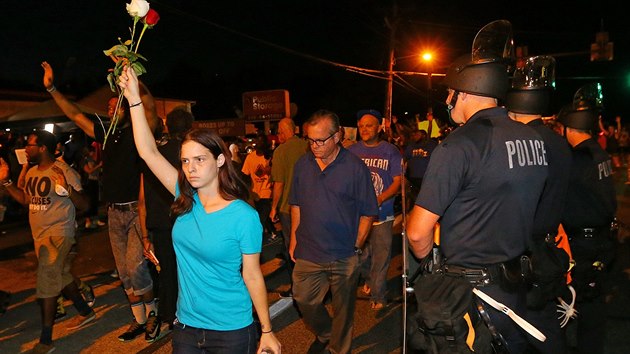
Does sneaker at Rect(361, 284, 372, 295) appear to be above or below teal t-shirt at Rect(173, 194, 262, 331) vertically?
below

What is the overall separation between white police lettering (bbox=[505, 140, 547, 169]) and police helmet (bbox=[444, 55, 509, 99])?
0.33 m

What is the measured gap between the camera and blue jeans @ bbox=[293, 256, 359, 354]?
187 inches

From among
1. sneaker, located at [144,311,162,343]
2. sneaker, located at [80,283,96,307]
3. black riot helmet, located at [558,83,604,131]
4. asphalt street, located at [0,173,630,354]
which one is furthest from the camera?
sneaker, located at [80,283,96,307]

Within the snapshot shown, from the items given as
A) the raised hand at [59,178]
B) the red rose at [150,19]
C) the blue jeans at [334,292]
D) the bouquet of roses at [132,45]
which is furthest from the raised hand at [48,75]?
the blue jeans at [334,292]

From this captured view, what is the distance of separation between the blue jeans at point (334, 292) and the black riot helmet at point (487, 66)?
2.16 m

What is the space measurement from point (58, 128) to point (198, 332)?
55.1ft

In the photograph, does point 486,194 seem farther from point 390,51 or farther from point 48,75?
point 390,51

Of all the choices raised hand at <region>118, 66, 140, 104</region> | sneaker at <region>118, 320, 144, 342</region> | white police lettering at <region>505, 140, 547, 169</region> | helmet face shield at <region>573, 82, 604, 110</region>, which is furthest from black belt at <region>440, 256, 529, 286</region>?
sneaker at <region>118, 320, 144, 342</region>

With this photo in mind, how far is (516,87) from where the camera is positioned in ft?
13.2

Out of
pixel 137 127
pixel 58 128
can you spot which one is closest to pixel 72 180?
pixel 137 127

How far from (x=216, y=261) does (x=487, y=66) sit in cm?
197

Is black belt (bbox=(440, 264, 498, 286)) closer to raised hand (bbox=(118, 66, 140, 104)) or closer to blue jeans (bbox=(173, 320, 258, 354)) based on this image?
blue jeans (bbox=(173, 320, 258, 354))

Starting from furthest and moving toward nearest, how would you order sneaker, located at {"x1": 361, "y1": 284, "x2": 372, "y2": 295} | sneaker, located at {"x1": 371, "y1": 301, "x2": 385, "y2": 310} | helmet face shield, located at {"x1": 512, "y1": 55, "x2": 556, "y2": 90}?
sneaker, located at {"x1": 361, "y1": 284, "x2": 372, "y2": 295}, sneaker, located at {"x1": 371, "y1": 301, "x2": 385, "y2": 310}, helmet face shield, located at {"x1": 512, "y1": 55, "x2": 556, "y2": 90}

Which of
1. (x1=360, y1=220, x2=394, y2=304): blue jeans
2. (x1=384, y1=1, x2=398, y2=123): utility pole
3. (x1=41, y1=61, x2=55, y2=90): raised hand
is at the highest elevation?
(x1=384, y1=1, x2=398, y2=123): utility pole
